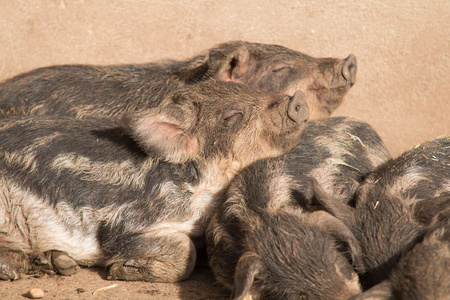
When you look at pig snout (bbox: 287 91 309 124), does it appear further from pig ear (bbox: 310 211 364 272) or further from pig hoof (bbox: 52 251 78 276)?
pig hoof (bbox: 52 251 78 276)

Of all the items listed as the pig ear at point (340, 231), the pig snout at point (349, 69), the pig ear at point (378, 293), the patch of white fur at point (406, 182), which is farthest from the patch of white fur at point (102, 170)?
the pig snout at point (349, 69)

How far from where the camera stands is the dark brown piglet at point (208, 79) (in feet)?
18.0

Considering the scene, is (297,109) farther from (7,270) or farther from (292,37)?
(7,270)

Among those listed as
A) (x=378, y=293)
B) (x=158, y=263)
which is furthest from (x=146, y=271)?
(x=378, y=293)

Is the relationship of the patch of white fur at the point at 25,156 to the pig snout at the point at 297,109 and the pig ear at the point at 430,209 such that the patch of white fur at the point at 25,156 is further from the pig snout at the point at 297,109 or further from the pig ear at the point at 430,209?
the pig ear at the point at 430,209

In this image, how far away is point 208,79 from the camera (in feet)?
17.8

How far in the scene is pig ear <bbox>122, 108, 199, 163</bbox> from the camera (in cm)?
441

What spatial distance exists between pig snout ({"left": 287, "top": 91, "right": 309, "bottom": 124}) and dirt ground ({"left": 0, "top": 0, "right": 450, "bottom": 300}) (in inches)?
95.7

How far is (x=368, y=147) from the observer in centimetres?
489

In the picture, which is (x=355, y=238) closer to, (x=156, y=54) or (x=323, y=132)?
(x=323, y=132)

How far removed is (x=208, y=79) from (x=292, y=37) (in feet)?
6.35

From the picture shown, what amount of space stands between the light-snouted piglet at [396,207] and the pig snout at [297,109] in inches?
29.0

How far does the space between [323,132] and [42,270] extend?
273cm

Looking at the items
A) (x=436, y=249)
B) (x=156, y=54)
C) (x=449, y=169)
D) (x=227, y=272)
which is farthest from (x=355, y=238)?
(x=156, y=54)
